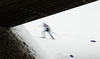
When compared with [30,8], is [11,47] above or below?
below

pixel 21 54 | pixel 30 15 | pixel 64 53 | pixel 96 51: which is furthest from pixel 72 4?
pixel 96 51

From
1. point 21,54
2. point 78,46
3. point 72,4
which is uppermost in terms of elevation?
point 78,46

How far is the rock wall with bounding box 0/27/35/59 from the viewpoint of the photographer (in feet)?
22.9

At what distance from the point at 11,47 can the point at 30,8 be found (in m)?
2.41

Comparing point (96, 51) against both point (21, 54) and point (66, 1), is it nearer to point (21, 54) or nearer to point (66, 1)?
point (21, 54)

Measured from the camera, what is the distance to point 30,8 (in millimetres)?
5852

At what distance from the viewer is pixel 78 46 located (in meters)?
13.2

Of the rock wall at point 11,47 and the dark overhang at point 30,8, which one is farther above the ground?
the dark overhang at point 30,8

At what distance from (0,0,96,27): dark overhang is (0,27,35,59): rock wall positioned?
833 mm

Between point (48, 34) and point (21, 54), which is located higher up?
point (48, 34)

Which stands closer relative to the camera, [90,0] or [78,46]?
[90,0]

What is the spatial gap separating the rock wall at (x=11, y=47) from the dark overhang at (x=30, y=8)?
32.8 inches

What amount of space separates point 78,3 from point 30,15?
2.03 metres

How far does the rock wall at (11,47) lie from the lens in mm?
6965
